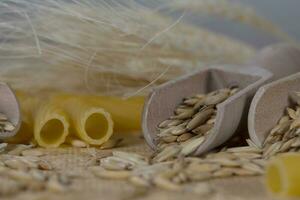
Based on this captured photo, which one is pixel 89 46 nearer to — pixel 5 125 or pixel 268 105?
pixel 5 125

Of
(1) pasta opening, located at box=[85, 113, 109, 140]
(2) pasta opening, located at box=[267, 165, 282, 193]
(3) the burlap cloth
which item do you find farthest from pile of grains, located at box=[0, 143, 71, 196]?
(2) pasta opening, located at box=[267, 165, 282, 193]

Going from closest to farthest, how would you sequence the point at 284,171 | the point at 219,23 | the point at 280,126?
1. the point at 284,171
2. the point at 280,126
3. the point at 219,23

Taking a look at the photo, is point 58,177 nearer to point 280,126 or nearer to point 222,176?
point 222,176

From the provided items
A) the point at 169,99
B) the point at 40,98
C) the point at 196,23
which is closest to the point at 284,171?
the point at 169,99

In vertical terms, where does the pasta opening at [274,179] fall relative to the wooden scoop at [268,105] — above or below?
below

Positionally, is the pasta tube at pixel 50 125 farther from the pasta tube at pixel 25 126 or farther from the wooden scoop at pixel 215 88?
the wooden scoop at pixel 215 88

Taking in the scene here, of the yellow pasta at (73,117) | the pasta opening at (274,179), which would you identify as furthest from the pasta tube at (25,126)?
the pasta opening at (274,179)
